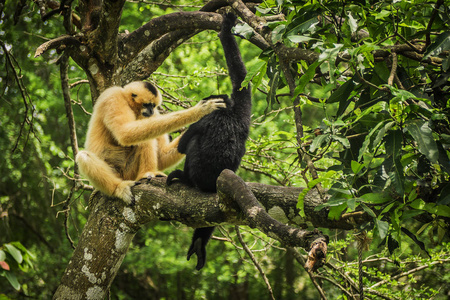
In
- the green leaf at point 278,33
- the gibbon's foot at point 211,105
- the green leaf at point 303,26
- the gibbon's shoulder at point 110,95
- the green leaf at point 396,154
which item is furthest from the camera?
the gibbon's shoulder at point 110,95

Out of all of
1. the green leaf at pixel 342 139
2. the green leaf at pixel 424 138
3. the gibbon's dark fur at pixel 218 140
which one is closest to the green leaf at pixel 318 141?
the green leaf at pixel 342 139

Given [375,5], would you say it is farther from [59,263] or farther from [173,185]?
[59,263]

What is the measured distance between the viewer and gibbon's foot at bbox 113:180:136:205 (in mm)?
4535

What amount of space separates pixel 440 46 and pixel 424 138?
1.93 feet

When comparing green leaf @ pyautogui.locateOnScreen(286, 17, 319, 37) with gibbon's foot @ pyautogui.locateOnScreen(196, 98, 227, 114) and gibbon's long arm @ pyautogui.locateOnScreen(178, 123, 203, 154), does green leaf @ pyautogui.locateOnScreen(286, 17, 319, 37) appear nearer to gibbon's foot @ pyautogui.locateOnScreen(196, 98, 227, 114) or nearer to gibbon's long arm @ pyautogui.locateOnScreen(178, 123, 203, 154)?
gibbon's foot @ pyautogui.locateOnScreen(196, 98, 227, 114)

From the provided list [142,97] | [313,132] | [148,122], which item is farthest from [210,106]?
[313,132]

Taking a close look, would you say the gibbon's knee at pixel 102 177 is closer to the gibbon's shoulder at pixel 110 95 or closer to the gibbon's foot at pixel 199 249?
the gibbon's shoulder at pixel 110 95

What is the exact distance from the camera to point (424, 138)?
2.24m

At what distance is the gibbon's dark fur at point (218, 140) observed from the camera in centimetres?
445

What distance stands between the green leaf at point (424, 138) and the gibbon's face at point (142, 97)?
381 centimetres

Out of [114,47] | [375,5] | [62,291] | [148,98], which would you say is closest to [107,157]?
[148,98]

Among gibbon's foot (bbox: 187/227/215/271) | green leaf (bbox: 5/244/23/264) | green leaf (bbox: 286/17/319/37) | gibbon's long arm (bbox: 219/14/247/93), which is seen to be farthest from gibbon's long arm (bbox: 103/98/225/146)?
green leaf (bbox: 5/244/23/264)

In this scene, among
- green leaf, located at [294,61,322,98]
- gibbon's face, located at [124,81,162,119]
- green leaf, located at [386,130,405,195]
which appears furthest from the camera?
gibbon's face, located at [124,81,162,119]

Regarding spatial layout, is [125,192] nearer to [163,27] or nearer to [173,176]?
[173,176]
